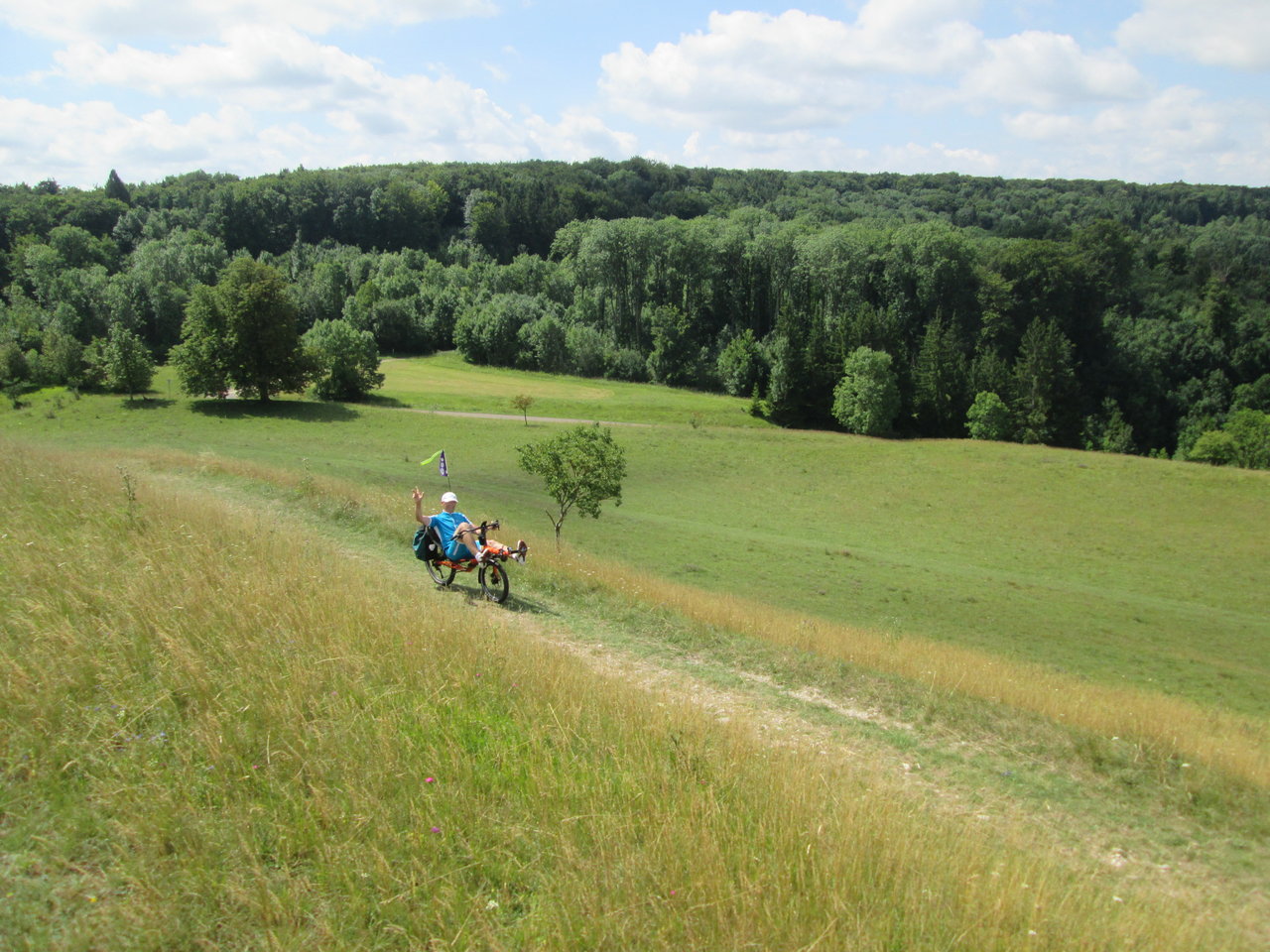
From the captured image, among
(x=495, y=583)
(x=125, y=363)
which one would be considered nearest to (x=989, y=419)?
(x=495, y=583)

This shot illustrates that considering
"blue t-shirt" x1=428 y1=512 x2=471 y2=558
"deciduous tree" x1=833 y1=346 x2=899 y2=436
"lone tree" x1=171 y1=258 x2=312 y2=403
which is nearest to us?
"blue t-shirt" x1=428 y1=512 x2=471 y2=558

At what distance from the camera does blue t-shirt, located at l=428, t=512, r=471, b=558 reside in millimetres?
12969

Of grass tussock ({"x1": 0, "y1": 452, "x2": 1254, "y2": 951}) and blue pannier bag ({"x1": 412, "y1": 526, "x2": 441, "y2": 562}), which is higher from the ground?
grass tussock ({"x1": 0, "y1": 452, "x2": 1254, "y2": 951})

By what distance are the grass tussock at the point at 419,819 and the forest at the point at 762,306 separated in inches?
2294

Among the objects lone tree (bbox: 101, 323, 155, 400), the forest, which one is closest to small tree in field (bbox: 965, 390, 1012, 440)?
the forest

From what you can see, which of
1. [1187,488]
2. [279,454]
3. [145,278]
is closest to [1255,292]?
[1187,488]

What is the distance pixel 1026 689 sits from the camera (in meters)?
11.8

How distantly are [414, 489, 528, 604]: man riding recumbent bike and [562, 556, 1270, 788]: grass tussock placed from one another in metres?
2.61

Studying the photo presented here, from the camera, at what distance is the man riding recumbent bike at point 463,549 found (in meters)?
12.7

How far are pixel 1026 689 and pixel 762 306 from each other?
3357 inches

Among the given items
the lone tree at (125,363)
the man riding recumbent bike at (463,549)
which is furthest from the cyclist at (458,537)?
the lone tree at (125,363)

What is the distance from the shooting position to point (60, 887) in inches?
159

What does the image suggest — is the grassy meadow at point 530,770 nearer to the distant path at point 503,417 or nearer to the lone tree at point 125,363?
the distant path at point 503,417

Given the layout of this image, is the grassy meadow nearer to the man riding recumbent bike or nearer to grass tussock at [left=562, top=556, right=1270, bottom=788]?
grass tussock at [left=562, top=556, right=1270, bottom=788]
